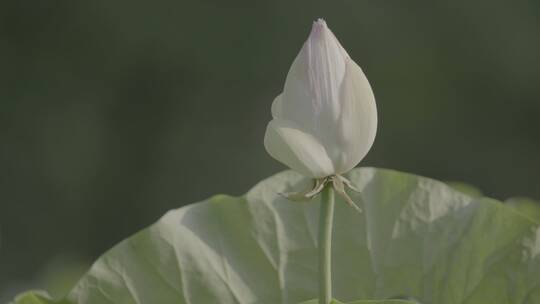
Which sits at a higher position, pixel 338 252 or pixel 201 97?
pixel 338 252

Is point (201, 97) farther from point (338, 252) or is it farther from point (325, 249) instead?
point (325, 249)

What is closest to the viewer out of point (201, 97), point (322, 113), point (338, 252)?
point (322, 113)

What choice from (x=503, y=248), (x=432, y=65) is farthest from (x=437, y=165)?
(x=503, y=248)

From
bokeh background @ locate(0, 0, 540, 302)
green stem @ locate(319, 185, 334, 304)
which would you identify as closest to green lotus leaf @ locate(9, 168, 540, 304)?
green stem @ locate(319, 185, 334, 304)

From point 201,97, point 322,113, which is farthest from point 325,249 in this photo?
point 201,97

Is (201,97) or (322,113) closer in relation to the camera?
(322,113)

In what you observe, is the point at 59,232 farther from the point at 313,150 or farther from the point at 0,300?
the point at 313,150

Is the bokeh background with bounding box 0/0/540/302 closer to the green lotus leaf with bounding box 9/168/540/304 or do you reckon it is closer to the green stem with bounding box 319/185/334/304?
the green lotus leaf with bounding box 9/168/540/304

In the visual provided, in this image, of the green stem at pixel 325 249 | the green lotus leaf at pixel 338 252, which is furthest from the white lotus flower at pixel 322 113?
the green lotus leaf at pixel 338 252
